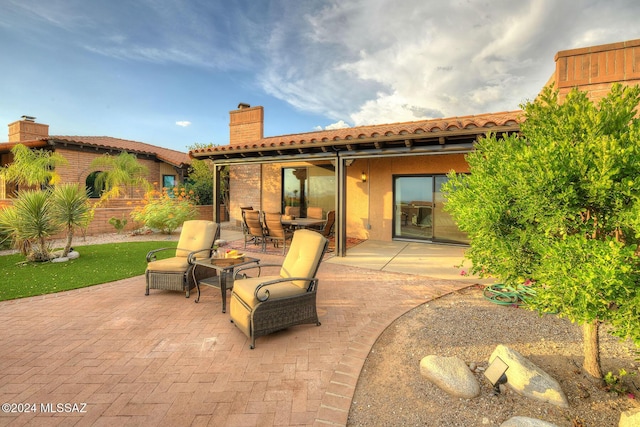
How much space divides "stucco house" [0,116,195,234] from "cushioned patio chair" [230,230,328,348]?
11.3 meters

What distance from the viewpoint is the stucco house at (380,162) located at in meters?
5.29

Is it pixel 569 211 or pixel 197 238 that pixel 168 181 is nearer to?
pixel 197 238

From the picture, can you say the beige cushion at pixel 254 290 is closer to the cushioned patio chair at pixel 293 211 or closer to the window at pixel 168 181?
the cushioned patio chair at pixel 293 211

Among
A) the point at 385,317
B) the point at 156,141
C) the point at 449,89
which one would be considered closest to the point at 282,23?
the point at 449,89

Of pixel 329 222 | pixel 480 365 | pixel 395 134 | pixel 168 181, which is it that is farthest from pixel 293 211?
pixel 168 181

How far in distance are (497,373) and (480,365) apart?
0.45m

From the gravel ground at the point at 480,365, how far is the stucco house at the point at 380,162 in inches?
63.7

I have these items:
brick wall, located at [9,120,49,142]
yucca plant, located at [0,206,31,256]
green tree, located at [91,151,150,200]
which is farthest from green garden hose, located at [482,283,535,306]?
brick wall, located at [9,120,49,142]

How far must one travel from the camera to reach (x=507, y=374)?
2621 mm

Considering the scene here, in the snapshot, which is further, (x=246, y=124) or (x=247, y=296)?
(x=246, y=124)

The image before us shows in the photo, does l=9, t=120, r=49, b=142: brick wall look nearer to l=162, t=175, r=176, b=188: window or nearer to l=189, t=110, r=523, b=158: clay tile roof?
l=162, t=175, r=176, b=188: window

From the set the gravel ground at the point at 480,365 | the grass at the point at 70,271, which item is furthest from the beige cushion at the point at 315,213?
the gravel ground at the point at 480,365

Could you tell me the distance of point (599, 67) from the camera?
519 cm

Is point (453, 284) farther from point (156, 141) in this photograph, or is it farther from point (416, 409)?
point (156, 141)
